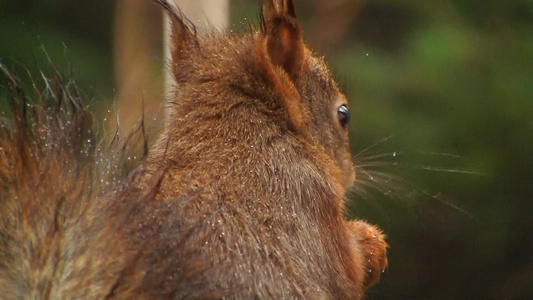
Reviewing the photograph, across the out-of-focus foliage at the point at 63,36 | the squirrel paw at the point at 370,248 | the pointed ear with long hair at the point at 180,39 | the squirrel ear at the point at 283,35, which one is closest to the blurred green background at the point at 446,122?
the out-of-focus foliage at the point at 63,36

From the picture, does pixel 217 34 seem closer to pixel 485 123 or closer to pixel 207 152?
pixel 207 152

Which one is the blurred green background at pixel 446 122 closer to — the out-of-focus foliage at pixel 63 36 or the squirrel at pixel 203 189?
the out-of-focus foliage at pixel 63 36

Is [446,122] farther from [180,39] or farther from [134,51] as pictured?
[180,39]

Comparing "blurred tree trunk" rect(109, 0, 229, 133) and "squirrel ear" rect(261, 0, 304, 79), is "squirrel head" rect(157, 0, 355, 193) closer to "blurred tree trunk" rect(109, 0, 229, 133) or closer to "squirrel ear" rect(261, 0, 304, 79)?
"squirrel ear" rect(261, 0, 304, 79)

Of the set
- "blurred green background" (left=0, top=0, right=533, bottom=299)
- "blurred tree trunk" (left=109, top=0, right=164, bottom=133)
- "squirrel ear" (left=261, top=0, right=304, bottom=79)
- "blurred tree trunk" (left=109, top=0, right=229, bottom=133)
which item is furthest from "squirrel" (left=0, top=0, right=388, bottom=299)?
"blurred tree trunk" (left=109, top=0, right=164, bottom=133)

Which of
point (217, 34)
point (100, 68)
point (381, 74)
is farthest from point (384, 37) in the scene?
point (217, 34)

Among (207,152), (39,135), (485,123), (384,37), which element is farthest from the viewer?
(384,37)
